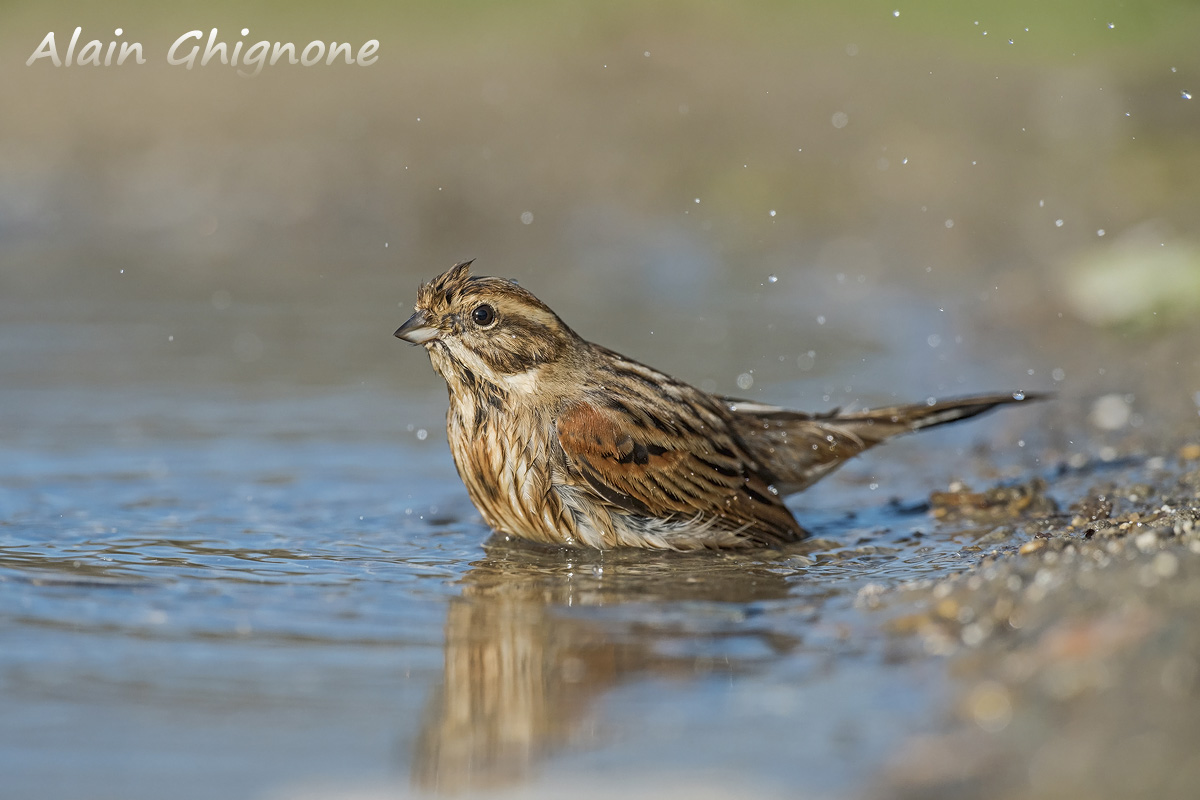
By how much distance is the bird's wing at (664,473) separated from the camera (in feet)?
20.1

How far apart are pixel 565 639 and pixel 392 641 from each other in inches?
21.5

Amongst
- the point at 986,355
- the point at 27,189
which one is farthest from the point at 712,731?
the point at 27,189

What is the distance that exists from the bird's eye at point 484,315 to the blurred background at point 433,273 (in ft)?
3.16

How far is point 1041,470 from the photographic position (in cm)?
750

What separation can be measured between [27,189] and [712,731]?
1472 cm

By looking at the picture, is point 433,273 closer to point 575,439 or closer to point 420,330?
point 420,330

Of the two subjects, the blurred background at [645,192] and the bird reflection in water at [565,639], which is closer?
the bird reflection in water at [565,639]

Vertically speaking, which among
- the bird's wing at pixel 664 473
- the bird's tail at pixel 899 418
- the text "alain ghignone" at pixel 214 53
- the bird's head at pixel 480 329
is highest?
the text "alain ghignone" at pixel 214 53

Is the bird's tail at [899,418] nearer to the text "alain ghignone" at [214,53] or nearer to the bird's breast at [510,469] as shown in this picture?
the bird's breast at [510,469]

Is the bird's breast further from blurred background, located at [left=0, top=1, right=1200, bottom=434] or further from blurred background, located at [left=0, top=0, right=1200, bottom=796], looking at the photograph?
blurred background, located at [left=0, top=1, right=1200, bottom=434]

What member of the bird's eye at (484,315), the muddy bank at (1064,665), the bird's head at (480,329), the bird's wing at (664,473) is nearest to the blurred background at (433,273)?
the muddy bank at (1064,665)

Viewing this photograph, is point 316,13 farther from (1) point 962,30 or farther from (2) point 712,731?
(2) point 712,731

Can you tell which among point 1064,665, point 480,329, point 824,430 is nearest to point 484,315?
point 480,329

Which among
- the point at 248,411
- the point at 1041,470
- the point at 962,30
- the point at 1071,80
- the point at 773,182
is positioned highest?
the point at 962,30
